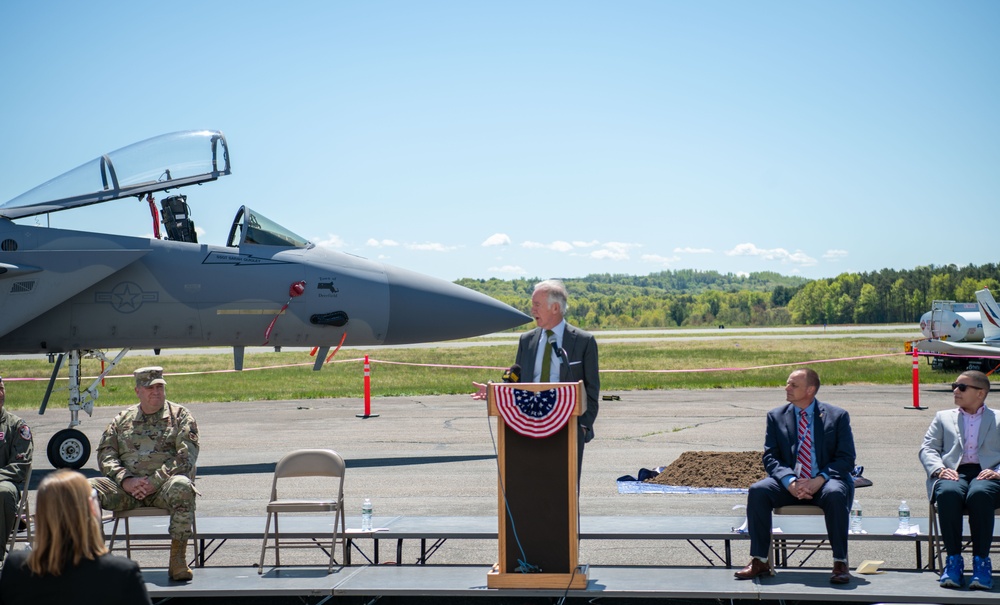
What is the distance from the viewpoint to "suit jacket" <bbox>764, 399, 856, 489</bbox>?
6.11 meters

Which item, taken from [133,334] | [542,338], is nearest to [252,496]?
[133,334]

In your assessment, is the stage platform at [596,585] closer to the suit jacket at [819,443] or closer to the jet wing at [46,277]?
the suit jacket at [819,443]

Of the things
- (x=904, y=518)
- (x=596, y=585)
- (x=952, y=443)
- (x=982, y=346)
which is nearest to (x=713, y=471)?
(x=904, y=518)

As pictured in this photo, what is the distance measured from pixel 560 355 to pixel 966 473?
286cm

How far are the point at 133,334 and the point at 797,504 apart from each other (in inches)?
361

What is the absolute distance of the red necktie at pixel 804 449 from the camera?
6164 mm

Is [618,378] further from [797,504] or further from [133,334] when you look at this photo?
[797,504]

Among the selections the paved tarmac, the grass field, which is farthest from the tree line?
the paved tarmac

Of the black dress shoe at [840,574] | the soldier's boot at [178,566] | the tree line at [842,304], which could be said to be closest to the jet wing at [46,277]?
the soldier's boot at [178,566]

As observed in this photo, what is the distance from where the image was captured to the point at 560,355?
19.9 feet

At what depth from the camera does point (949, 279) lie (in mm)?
99625

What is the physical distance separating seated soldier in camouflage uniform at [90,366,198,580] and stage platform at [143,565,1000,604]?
52 centimetres

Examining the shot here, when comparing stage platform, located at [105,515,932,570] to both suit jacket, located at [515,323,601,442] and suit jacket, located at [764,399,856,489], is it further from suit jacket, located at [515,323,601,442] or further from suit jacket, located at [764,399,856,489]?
suit jacket, located at [515,323,601,442]

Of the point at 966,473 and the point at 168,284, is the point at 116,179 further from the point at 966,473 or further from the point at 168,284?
the point at 966,473
